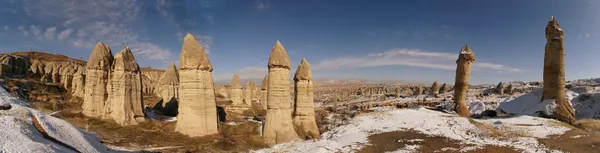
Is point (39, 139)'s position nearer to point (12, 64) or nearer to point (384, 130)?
point (384, 130)

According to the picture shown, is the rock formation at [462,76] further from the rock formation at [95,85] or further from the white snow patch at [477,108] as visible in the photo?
the rock formation at [95,85]

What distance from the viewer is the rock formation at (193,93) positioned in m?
19.7

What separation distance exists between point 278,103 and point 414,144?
363 inches

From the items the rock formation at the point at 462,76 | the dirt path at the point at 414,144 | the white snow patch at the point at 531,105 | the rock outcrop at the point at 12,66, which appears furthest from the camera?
the rock outcrop at the point at 12,66

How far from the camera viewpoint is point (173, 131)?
20.2 meters

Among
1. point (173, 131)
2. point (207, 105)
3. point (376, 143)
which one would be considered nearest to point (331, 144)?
point (376, 143)

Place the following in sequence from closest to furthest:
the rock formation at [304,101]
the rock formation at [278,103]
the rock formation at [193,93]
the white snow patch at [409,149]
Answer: the white snow patch at [409,149] → the rock formation at [193,93] → the rock formation at [278,103] → the rock formation at [304,101]

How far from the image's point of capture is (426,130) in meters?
23.3

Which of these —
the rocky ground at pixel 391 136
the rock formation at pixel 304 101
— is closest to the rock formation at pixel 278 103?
the rocky ground at pixel 391 136

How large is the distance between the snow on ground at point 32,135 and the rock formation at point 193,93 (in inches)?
391

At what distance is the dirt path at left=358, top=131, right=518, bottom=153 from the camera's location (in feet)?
55.2

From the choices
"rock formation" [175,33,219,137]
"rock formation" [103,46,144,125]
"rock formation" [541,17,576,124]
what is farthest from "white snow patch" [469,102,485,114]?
"rock formation" [103,46,144,125]

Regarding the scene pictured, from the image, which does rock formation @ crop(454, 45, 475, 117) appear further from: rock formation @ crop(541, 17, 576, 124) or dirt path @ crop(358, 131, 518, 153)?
dirt path @ crop(358, 131, 518, 153)

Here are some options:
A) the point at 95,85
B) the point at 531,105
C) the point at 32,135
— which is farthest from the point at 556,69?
the point at 95,85
